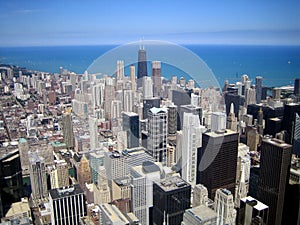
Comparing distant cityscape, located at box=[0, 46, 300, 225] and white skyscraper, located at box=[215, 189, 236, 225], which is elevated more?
distant cityscape, located at box=[0, 46, 300, 225]

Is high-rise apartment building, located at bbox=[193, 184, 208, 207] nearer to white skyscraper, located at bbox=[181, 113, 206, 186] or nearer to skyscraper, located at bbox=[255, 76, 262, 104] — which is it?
white skyscraper, located at bbox=[181, 113, 206, 186]

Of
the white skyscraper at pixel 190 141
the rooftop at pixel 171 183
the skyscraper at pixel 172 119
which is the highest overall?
the skyscraper at pixel 172 119

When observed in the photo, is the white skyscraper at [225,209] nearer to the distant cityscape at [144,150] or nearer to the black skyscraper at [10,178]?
the distant cityscape at [144,150]

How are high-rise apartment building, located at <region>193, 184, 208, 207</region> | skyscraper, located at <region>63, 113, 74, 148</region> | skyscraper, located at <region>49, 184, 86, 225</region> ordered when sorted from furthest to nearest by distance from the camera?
skyscraper, located at <region>49, 184, 86, 225</region> < high-rise apartment building, located at <region>193, 184, 208, 207</region> < skyscraper, located at <region>63, 113, 74, 148</region>

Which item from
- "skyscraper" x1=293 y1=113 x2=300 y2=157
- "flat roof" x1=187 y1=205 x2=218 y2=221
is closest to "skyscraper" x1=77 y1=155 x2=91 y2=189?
"flat roof" x1=187 y1=205 x2=218 y2=221

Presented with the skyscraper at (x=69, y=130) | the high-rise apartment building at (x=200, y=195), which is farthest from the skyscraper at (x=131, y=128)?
the high-rise apartment building at (x=200, y=195)

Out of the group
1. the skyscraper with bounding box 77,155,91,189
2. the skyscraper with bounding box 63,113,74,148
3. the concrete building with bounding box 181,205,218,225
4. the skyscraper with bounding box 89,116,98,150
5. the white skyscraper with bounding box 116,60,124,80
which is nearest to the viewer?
the white skyscraper with bounding box 116,60,124,80
